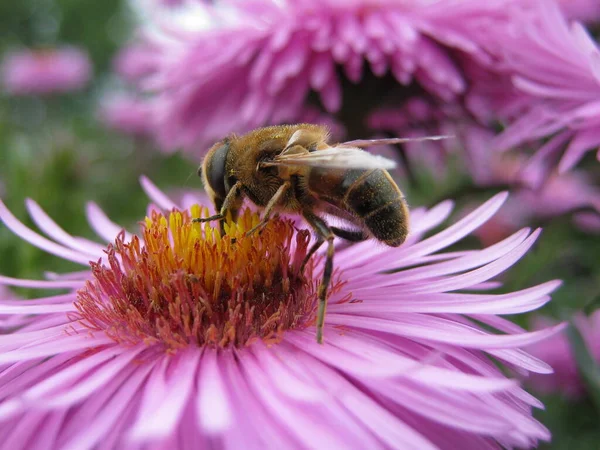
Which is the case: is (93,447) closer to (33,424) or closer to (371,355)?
(33,424)

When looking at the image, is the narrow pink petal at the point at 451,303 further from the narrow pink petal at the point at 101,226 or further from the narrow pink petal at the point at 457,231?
the narrow pink petal at the point at 101,226

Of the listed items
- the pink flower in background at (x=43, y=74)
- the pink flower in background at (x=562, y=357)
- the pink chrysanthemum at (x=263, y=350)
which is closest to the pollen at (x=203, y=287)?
the pink chrysanthemum at (x=263, y=350)

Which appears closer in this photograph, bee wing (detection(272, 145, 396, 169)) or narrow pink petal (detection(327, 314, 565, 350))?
narrow pink petal (detection(327, 314, 565, 350))

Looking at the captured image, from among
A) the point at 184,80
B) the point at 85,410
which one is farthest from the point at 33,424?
the point at 184,80

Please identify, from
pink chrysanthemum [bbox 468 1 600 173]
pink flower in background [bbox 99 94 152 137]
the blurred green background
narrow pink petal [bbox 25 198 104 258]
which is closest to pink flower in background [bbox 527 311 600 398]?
the blurred green background

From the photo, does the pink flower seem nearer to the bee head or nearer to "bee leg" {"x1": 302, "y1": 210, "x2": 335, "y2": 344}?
the bee head

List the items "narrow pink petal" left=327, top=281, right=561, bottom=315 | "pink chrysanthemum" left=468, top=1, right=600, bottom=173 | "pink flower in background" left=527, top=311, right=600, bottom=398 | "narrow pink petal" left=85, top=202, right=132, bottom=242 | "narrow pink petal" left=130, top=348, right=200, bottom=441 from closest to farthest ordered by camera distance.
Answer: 1. "narrow pink petal" left=130, top=348, right=200, bottom=441
2. "narrow pink petal" left=327, top=281, right=561, bottom=315
3. "pink chrysanthemum" left=468, top=1, right=600, bottom=173
4. "narrow pink petal" left=85, top=202, right=132, bottom=242
5. "pink flower in background" left=527, top=311, right=600, bottom=398
